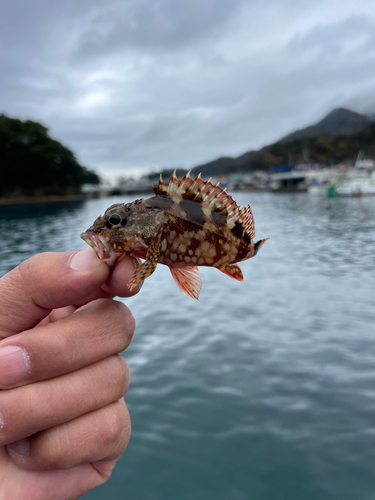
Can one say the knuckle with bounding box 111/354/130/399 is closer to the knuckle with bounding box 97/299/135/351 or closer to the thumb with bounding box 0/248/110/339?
the knuckle with bounding box 97/299/135/351

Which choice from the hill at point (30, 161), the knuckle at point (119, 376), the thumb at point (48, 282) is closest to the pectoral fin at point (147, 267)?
the thumb at point (48, 282)

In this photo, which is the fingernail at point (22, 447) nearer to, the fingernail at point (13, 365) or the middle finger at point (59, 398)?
the middle finger at point (59, 398)

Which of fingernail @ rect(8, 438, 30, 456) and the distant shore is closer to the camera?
fingernail @ rect(8, 438, 30, 456)

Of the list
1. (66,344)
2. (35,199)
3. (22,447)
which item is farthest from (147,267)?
(35,199)

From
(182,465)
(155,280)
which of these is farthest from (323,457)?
(155,280)

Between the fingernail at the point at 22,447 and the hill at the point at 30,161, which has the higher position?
the hill at the point at 30,161

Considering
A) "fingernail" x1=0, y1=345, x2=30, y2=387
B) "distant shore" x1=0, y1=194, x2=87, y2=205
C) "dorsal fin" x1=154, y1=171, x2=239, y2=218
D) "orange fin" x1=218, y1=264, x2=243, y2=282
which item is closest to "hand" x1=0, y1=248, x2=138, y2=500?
"fingernail" x1=0, y1=345, x2=30, y2=387

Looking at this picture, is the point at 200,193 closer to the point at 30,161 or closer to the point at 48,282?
the point at 48,282
